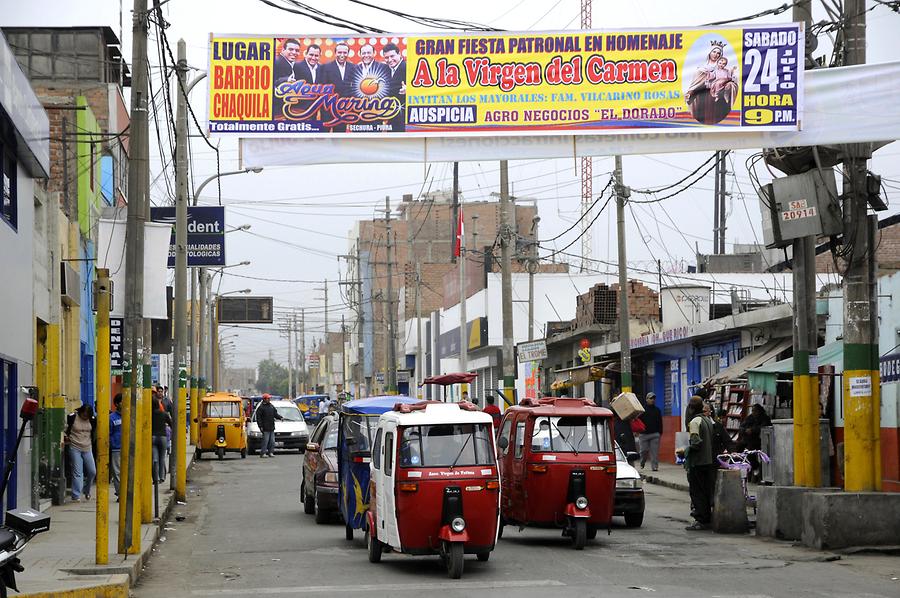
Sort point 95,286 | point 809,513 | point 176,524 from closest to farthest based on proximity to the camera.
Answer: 1. point 95,286
2. point 809,513
3. point 176,524

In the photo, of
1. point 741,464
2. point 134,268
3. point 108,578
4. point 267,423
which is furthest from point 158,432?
point 267,423

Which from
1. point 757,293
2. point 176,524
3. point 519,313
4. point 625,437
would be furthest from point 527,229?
point 176,524

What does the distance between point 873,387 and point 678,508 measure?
7039 millimetres

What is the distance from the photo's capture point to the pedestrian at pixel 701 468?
18.6m

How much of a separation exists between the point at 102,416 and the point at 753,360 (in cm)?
1866

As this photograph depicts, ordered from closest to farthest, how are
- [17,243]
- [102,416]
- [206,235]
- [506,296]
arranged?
[102,416], [17,243], [206,235], [506,296]

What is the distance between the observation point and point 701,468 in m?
18.7

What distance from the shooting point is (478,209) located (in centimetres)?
10225

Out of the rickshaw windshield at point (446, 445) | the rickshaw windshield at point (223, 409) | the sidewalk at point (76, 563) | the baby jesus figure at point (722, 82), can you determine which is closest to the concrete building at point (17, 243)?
the sidewalk at point (76, 563)

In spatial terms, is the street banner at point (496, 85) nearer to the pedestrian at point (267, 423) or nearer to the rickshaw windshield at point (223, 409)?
the pedestrian at point (267, 423)

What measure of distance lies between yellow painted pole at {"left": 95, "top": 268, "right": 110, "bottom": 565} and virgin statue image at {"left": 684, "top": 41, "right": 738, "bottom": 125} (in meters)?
7.18

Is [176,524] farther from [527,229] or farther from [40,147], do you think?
[527,229]

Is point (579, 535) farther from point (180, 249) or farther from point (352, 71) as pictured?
point (180, 249)

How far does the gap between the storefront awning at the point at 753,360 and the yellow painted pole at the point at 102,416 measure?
1751 cm
